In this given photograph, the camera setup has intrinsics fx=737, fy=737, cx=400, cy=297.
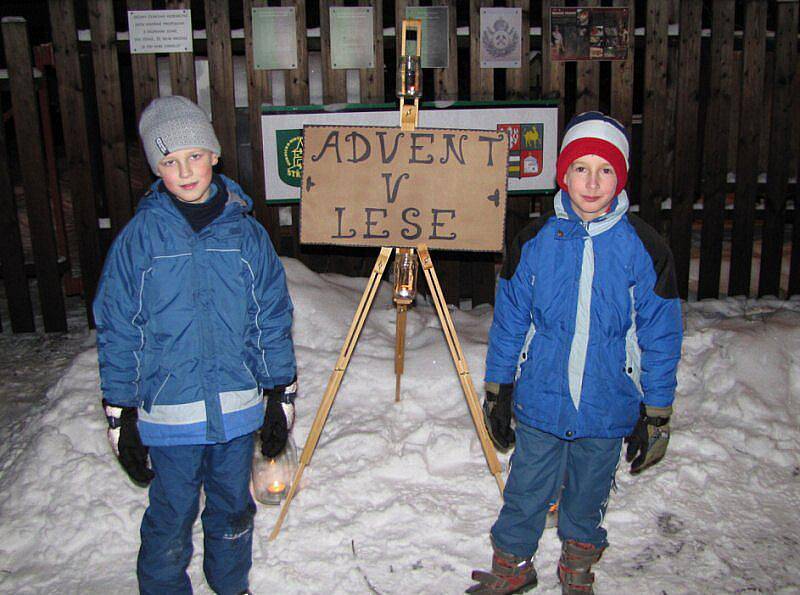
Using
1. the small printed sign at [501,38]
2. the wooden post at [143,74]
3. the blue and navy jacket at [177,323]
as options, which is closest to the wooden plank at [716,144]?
the small printed sign at [501,38]

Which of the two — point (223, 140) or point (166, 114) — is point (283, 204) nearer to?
point (223, 140)

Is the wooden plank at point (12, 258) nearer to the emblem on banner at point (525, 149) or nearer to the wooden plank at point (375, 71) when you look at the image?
the wooden plank at point (375, 71)

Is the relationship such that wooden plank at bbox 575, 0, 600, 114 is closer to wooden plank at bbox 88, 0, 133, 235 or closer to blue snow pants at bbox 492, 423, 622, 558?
wooden plank at bbox 88, 0, 133, 235

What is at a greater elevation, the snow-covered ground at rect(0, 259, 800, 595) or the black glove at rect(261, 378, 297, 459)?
the black glove at rect(261, 378, 297, 459)

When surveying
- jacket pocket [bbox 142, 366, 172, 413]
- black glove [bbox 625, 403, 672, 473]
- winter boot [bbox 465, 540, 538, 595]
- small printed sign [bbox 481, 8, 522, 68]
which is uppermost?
small printed sign [bbox 481, 8, 522, 68]

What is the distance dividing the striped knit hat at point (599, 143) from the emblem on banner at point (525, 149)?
294 cm

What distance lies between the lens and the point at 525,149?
564 cm

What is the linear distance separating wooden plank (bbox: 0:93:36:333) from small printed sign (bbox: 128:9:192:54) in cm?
133

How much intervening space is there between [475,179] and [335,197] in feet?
2.09

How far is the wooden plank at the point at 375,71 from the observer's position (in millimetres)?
5418

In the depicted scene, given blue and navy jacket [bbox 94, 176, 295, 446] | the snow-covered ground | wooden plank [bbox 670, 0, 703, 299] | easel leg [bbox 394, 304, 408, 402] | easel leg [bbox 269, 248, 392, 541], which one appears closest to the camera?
blue and navy jacket [bbox 94, 176, 295, 446]

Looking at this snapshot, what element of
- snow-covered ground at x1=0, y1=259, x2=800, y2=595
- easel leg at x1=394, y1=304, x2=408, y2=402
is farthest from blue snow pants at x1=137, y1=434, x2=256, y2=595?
easel leg at x1=394, y1=304, x2=408, y2=402

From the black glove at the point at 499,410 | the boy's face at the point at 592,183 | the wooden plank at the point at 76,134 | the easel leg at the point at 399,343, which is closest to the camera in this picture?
the boy's face at the point at 592,183

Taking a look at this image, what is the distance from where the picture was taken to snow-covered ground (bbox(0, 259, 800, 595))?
3.05 meters
